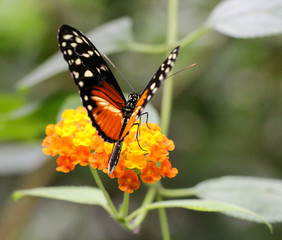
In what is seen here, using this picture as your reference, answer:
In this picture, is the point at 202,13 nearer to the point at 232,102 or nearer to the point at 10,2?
the point at 232,102

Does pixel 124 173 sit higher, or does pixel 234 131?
pixel 124 173

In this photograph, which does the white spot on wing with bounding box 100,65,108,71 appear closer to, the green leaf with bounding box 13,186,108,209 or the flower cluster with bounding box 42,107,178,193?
the flower cluster with bounding box 42,107,178,193

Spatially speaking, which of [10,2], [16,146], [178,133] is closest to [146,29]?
[178,133]

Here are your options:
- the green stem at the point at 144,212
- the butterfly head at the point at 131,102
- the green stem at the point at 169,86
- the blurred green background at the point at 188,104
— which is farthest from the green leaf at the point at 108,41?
the blurred green background at the point at 188,104

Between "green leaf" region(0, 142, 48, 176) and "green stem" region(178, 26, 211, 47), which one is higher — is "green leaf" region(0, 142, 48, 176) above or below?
below

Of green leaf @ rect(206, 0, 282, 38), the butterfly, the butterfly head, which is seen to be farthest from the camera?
green leaf @ rect(206, 0, 282, 38)

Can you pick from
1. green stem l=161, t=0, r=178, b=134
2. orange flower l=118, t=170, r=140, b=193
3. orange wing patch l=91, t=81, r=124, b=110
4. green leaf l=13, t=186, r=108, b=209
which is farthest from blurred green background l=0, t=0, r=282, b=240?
orange flower l=118, t=170, r=140, b=193

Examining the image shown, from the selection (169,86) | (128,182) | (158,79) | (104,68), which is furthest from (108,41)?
(128,182)
